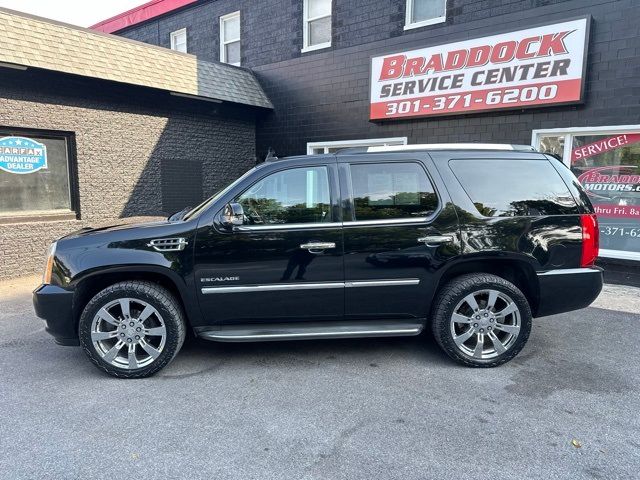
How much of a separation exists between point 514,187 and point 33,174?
7612mm

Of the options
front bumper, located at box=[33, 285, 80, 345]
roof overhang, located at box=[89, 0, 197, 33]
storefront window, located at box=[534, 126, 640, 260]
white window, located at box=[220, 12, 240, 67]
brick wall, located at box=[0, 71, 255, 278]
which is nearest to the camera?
front bumper, located at box=[33, 285, 80, 345]

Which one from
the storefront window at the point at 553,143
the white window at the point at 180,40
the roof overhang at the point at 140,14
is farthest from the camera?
the white window at the point at 180,40

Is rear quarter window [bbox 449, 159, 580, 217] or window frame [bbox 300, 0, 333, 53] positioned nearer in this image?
rear quarter window [bbox 449, 159, 580, 217]

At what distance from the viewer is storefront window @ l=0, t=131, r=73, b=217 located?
288 inches

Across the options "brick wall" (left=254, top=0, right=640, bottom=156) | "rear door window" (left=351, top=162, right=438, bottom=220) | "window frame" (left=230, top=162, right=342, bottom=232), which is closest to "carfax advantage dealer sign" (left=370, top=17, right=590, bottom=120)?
"brick wall" (left=254, top=0, right=640, bottom=156)

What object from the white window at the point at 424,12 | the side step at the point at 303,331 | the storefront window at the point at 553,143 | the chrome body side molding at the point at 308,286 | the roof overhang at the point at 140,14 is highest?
the roof overhang at the point at 140,14

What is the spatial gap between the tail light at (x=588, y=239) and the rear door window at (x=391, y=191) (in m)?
1.35

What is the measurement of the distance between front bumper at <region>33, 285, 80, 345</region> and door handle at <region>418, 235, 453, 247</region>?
9.92 ft

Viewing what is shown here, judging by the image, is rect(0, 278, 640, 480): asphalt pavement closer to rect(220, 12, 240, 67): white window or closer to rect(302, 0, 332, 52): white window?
rect(302, 0, 332, 52): white window

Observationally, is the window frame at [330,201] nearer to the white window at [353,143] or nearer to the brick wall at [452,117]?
the white window at [353,143]

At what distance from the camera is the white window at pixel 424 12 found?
826 cm

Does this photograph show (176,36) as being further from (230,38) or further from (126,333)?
(126,333)

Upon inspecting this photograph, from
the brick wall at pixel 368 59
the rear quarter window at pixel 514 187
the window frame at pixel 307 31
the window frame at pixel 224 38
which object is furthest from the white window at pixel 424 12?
the rear quarter window at pixel 514 187

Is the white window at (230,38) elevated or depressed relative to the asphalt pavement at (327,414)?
elevated
